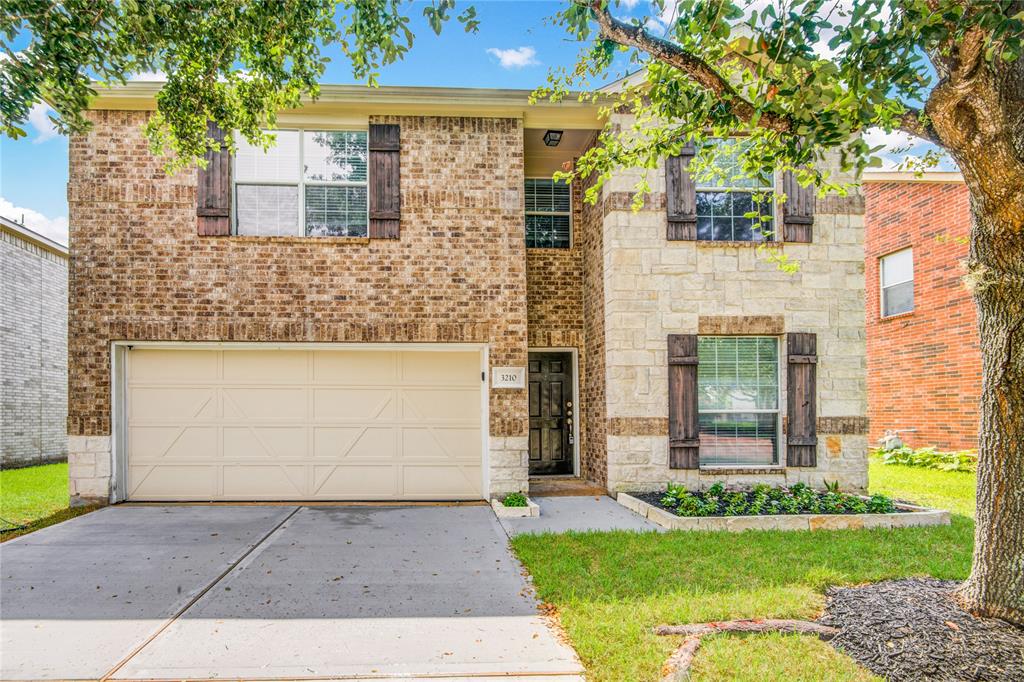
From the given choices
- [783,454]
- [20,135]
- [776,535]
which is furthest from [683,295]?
[20,135]

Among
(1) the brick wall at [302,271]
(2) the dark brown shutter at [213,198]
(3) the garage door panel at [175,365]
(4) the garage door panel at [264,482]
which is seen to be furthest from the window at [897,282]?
(3) the garage door panel at [175,365]

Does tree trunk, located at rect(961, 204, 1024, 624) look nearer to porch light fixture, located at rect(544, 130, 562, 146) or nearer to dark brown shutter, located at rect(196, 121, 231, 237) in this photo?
porch light fixture, located at rect(544, 130, 562, 146)

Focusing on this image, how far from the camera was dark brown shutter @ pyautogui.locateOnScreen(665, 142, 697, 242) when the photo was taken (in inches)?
329

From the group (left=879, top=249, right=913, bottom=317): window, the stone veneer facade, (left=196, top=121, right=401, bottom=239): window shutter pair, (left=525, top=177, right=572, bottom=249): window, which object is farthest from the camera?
(left=879, top=249, right=913, bottom=317): window

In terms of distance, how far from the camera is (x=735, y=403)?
331 inches

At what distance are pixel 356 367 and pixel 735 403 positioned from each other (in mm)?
5329

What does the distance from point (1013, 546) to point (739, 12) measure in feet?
12.6

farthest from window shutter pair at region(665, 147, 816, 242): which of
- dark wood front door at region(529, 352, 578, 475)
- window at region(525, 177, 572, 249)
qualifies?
dark wood front door at region(529, 352, 578, 475)

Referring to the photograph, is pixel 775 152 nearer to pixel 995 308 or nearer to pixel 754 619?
pixel 995 308

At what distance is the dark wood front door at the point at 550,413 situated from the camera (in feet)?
32.2

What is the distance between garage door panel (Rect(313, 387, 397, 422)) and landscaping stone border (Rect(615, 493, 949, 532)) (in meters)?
3.88

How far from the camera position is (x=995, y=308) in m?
3.99

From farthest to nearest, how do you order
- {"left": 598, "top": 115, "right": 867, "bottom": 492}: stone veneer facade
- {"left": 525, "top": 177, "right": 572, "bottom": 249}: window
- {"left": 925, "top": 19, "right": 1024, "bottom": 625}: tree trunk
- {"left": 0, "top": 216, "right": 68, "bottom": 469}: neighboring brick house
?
{"left": 0, "top": 216, "right": 68, "bottom": 469}: neighboring brick house
{"left": 525, "top": 177, "right": 572, "bottom": 249}: window
{"left": 598, "top": 115, "right": 867, "bottom": 492}: stone veneer facade
{"left": 925, "top": 19, "right": 1024, "bottom": 625}: tree trunk

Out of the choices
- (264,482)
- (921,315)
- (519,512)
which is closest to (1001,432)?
(519,512)
